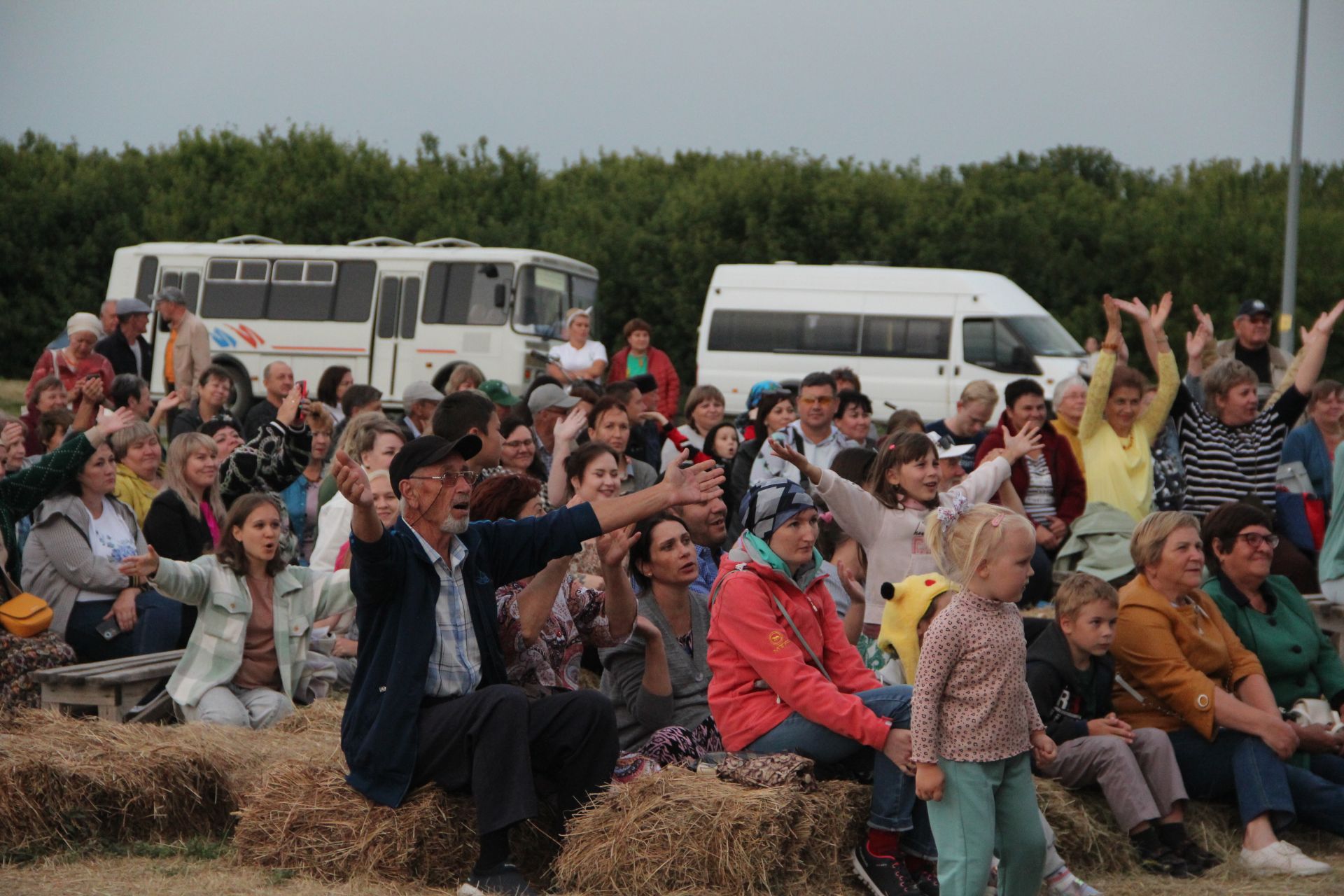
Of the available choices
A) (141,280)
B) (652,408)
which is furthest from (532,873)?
(141,280)

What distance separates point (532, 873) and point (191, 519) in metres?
3.48

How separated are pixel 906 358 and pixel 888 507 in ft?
52.7

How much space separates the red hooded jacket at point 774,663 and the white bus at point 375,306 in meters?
17.0

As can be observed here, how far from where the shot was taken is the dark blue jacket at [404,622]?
486 cm

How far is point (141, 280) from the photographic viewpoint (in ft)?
83.6

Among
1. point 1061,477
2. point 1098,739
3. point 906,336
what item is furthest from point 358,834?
point 906,336

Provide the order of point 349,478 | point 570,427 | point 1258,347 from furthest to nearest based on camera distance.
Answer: point 1258,347 < point 570,427 < point 349,478

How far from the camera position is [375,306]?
931 inches

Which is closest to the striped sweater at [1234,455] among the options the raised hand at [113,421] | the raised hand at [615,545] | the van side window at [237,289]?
the raised hand at [615,545]

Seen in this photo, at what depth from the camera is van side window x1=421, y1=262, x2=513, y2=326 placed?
2302 cm

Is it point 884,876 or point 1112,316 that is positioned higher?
point 1112,316

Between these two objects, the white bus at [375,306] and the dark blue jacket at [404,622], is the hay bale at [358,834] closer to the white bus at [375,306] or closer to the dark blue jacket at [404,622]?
the dark blue jacket at [404,622]

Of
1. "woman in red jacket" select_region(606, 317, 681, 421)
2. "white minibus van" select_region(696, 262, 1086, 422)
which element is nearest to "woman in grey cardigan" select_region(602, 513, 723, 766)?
"woman in red jacket" select_region(606, 317, 681, 421)

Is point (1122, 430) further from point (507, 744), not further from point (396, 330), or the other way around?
point (396, 330)
